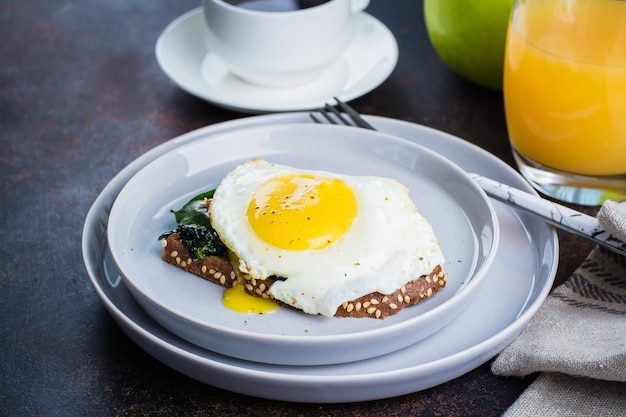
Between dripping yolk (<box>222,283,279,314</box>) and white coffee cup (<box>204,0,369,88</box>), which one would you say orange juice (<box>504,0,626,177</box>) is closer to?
white coffee cup (<box>204,0,369,88</box>)

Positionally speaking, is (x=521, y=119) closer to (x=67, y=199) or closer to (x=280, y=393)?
(x=280, y=393)

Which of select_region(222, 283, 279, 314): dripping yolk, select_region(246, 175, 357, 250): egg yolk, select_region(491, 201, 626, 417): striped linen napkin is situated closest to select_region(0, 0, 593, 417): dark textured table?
select_region(491, 201, 626, 417): striped linen napkin

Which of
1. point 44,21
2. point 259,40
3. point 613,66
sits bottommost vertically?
point 44,21

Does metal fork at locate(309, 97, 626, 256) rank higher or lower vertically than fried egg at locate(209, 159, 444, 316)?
higher

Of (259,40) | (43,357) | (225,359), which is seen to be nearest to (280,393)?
(225,359)

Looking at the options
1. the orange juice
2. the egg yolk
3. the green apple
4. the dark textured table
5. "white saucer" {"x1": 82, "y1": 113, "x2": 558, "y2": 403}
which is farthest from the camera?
the green apple

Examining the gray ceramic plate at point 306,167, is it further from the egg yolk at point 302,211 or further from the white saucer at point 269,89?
the white saucer at point 269,89

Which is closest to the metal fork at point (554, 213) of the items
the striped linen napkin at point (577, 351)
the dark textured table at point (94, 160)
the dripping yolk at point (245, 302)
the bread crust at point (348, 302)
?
the striped linen napkin at point (577, 351)
